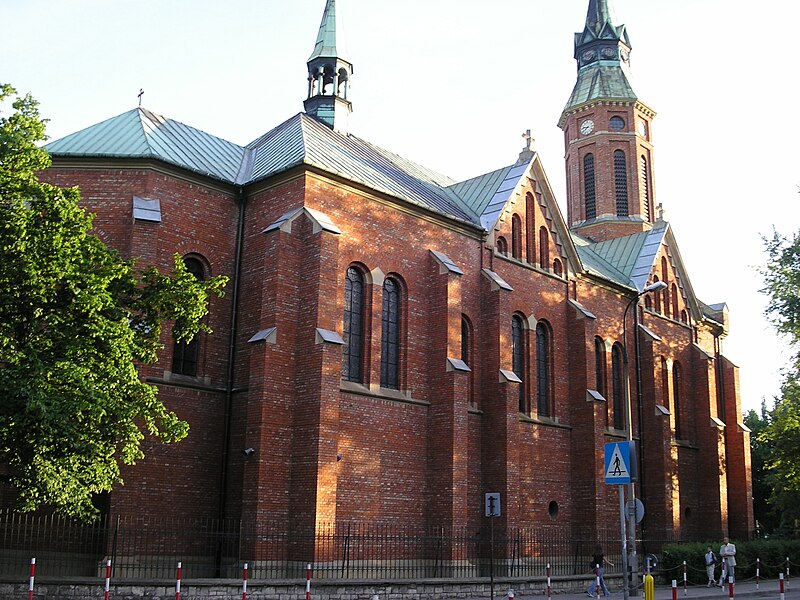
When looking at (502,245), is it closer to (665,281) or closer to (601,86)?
(665,281)

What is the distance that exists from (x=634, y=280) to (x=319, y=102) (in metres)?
16.0

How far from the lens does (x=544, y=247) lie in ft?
103

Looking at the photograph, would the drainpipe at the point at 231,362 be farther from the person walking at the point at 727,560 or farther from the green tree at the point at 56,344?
the person walking at the point at 727,560

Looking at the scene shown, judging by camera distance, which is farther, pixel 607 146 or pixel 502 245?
pixel 607 146

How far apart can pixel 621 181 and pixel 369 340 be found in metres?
26.1

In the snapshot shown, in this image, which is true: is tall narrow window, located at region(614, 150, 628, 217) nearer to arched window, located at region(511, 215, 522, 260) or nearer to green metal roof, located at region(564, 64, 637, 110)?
green metal roof, located at region(564, 64, 637, 110)

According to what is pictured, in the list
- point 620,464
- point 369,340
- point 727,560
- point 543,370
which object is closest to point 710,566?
point 727,560

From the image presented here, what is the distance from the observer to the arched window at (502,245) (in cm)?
2955

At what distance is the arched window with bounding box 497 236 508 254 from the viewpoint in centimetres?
2955

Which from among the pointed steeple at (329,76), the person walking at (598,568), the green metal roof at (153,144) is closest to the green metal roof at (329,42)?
the pointed steeple at (329,76)

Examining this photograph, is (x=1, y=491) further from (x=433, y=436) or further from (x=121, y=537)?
(x=433, y=436)

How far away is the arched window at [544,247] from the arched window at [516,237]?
1188 mm

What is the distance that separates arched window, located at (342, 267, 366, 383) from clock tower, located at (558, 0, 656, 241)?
23007mm

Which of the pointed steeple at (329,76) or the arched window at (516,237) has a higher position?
the pointed steeple at (329,76)
